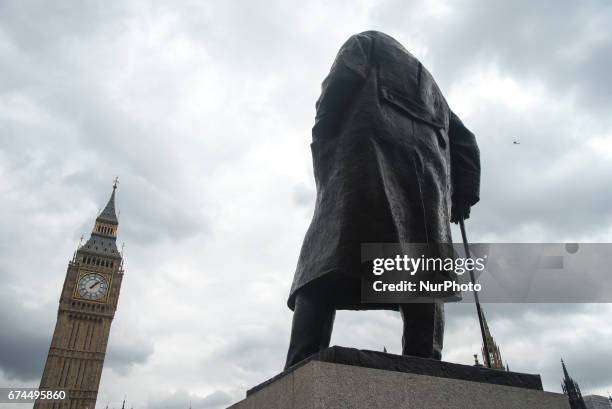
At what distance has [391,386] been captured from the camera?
124 inches

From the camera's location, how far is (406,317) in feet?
13.0

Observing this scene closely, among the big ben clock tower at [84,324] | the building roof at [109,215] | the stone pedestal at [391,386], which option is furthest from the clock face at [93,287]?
the stone pedestal at [391,386]

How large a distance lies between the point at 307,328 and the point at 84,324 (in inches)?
3432

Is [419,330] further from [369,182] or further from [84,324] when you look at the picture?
[84,324]

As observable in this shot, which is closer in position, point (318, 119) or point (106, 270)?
point (318, 119)

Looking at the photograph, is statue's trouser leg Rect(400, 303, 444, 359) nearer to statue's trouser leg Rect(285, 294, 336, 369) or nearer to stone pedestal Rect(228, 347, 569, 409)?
stone pedestal Rect(228, 347, 569, 409)

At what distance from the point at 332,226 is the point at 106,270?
8918 cm

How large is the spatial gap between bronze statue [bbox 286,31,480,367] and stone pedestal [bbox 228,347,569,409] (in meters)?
0.40

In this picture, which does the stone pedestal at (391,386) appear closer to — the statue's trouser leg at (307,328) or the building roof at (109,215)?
the statue's trouser leg at (307,328)

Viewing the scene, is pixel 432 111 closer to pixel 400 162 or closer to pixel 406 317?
pixel 400 162

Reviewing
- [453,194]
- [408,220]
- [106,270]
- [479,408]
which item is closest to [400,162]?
[408,220]

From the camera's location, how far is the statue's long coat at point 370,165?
3.85 meters

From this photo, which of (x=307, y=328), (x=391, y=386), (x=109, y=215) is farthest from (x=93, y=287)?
(x=391, y=386)

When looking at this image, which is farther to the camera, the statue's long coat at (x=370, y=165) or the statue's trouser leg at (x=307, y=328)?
the statue's long coat at (x=370, y=165)
